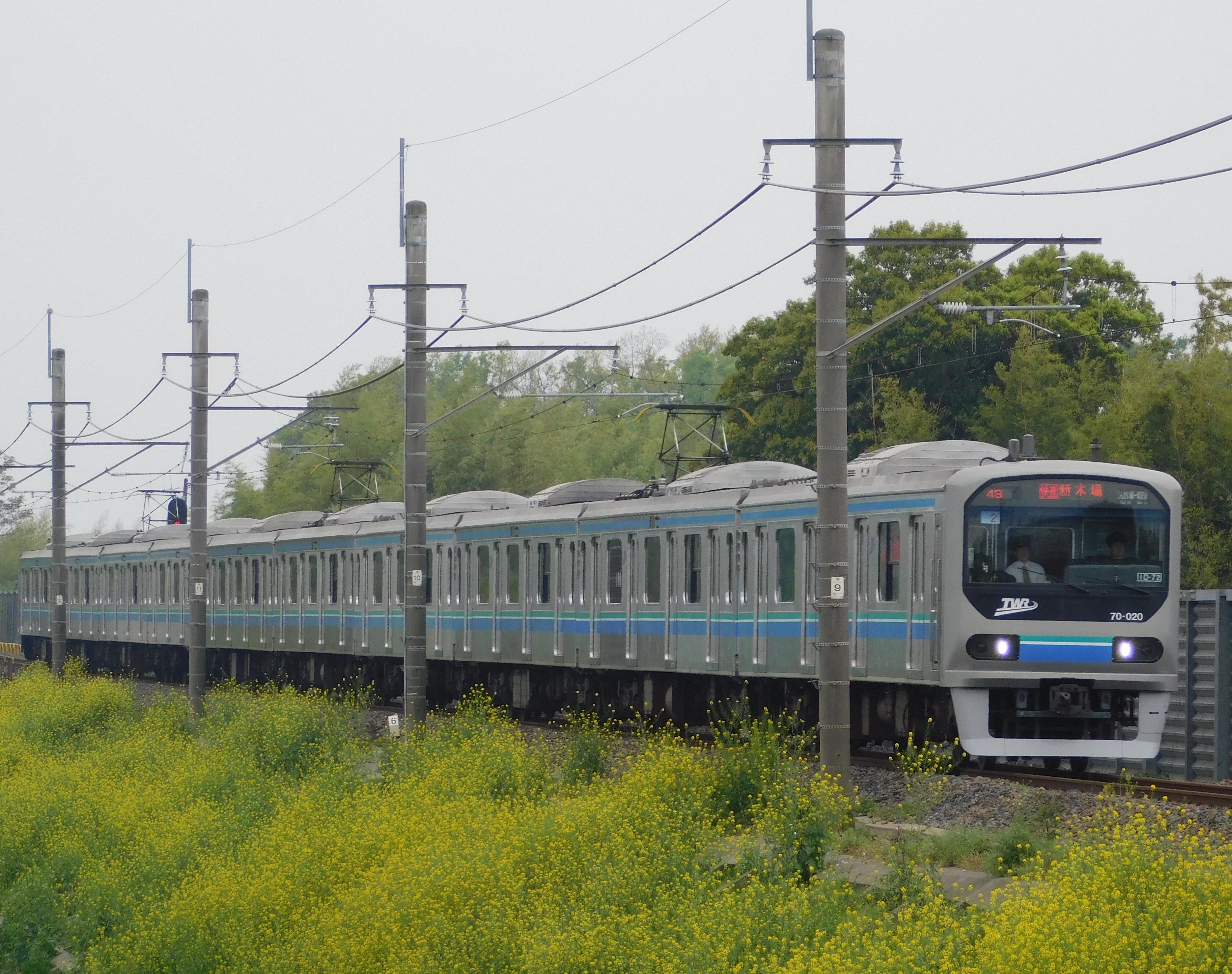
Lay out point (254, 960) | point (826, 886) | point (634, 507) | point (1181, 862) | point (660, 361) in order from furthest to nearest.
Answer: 1. point (660, 361)
2. point (634, 507)
3. point (254, 960)
4. point (826, 886)
5. point (1181, 862)

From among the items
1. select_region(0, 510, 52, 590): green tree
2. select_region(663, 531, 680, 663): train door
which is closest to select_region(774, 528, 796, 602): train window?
select_region(663, 531, 680, 663): train door

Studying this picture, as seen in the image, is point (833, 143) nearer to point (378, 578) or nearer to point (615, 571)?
point (615, 571)

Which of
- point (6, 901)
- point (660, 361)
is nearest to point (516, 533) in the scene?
point (6, 901)

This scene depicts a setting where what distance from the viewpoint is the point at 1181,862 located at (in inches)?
342

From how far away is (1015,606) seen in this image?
54.2 feet

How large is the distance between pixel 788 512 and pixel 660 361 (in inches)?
3043

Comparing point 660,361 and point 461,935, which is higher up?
point 660,361

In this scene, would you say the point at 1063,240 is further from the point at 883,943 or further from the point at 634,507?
the point at 634,507

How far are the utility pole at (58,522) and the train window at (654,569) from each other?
17.9 metres

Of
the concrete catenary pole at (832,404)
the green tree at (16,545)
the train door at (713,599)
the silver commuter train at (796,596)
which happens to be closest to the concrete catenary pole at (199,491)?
the silver commuter train at (796,596)

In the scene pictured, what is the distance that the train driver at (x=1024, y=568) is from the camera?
16.6 meters

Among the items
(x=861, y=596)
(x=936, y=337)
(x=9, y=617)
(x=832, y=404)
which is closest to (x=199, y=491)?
(x=861, y=596)

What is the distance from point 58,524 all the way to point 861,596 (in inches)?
946

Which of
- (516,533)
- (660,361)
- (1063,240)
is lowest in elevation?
(516,533)
